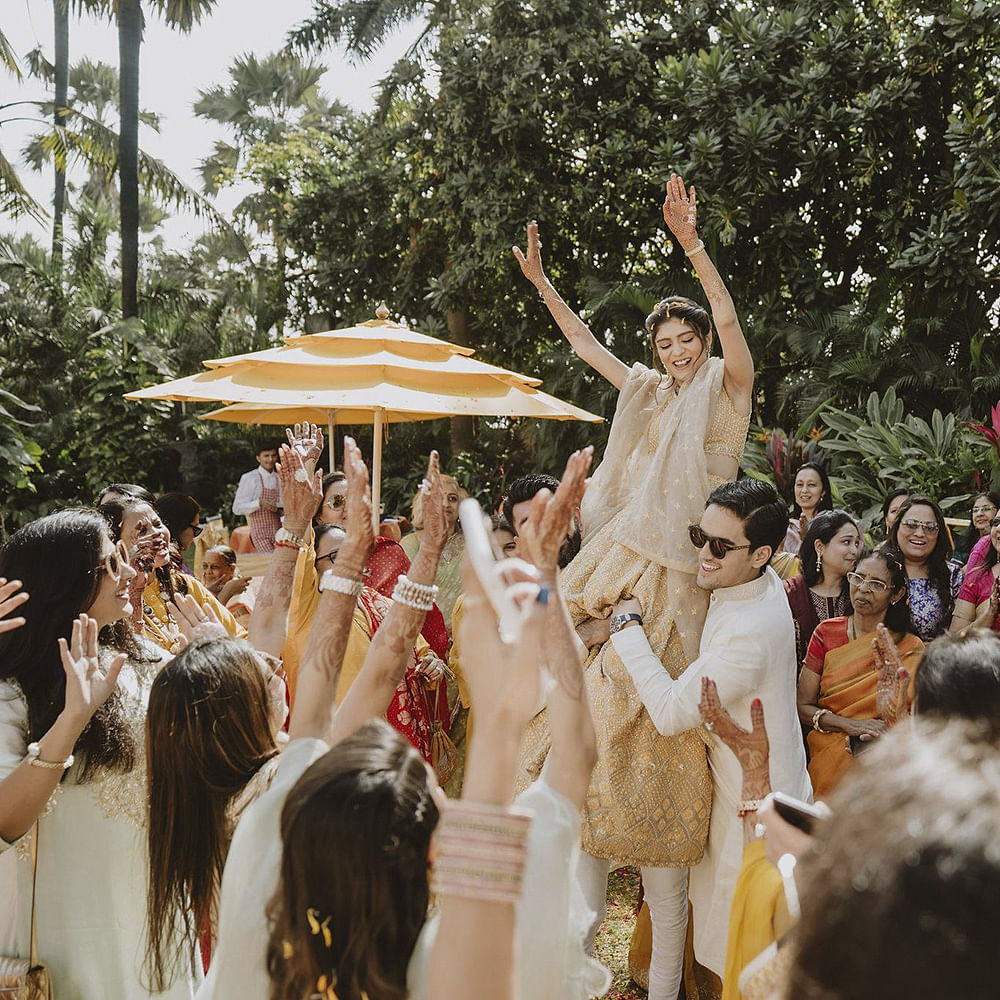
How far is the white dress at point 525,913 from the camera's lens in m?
1.41

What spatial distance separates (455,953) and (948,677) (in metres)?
1.09

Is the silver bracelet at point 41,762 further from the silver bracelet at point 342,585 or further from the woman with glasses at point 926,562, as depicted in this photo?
the woman with glasses at point 926,562

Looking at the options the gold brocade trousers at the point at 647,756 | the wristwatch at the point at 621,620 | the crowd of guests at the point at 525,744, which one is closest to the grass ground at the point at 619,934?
the crowd of guests at the point at 525,744

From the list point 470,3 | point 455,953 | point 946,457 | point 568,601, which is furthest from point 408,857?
point 470,3

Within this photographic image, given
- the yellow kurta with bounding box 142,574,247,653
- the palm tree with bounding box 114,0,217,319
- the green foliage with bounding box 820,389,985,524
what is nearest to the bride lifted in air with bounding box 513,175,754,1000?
the yellow kurta with bounding box 142,574,247,653

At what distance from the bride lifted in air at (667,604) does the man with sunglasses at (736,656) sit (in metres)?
0.18

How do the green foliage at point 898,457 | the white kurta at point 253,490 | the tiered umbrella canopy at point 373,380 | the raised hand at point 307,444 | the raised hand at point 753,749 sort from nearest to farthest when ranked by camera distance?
the raised hand at point 753,749, the raised hand at point 307,444, the tiered umbrella canopy at point 373,380, the green foliage at point 898,457, the white kurta at point 253,490

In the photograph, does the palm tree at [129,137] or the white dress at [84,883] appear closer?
the white dress at [84,883]

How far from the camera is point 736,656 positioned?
3.16 meters

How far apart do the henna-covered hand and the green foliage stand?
5.71 meters

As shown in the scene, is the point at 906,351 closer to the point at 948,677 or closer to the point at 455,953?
the point at 948,677

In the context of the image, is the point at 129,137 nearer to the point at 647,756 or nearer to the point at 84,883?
the point at 647,756

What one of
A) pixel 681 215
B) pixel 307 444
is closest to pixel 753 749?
pixel 307 444

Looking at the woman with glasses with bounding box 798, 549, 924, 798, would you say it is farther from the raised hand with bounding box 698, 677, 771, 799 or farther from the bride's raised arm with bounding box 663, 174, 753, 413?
the raised hand with bounding box 698, 677, 771, 799
